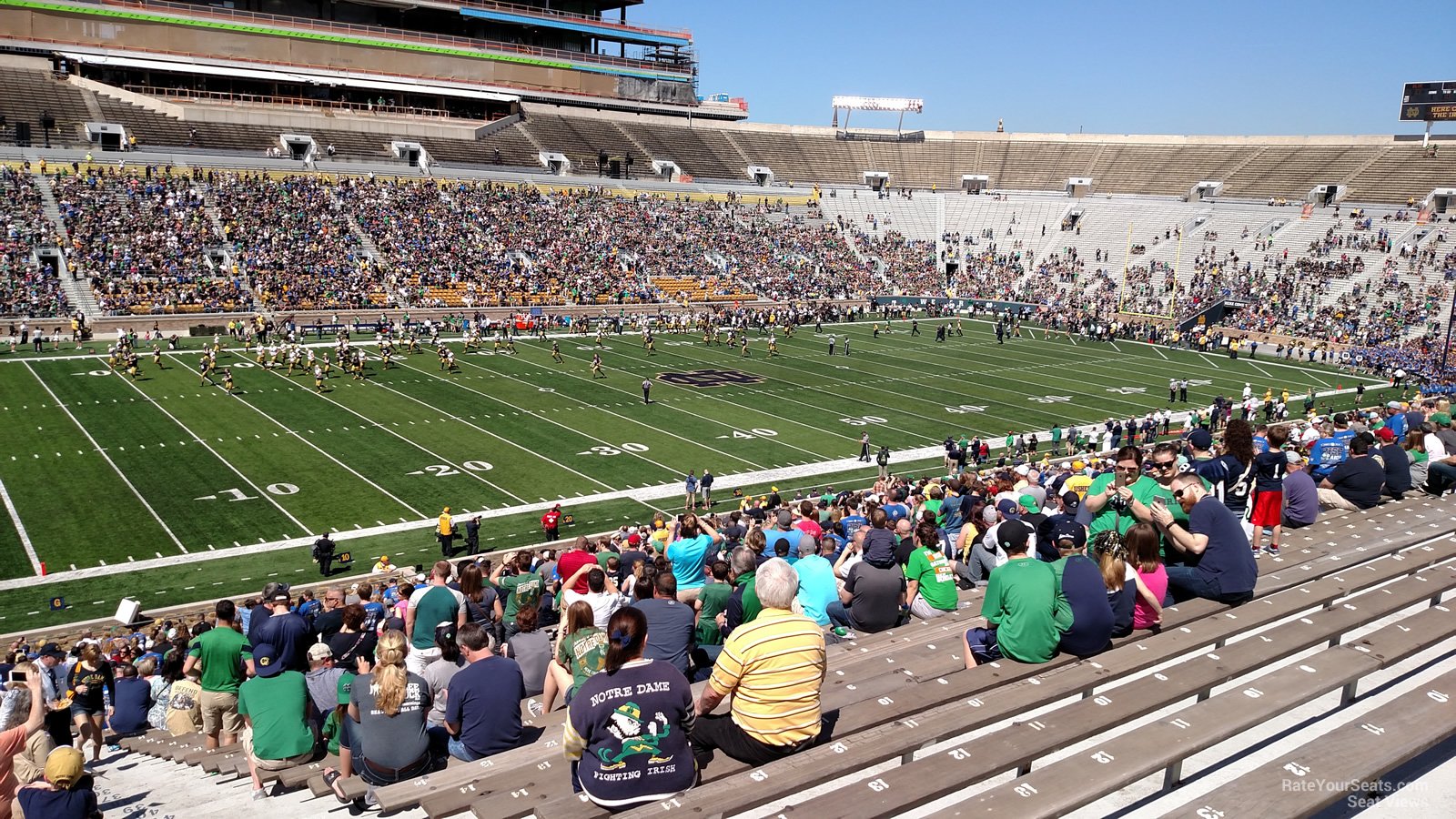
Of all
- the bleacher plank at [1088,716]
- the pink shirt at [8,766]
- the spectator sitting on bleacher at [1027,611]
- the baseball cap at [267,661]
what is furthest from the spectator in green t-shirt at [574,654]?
the pink shirt at [8,766]

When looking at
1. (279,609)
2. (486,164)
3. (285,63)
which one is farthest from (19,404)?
(285,63)

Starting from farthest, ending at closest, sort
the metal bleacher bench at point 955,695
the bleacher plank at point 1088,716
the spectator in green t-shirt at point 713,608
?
1. the spectator in green t-shirt at point 713,608
2. the metal bleacher bench at point 955,695
3. the bleacher plank at point 1088,716

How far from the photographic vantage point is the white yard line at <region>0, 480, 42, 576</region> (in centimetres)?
2016

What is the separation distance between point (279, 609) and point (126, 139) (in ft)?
194

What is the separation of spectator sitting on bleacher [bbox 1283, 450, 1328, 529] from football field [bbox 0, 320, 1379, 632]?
15430 millimetres

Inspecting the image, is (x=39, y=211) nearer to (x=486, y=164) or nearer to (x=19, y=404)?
(x=19, y=404)

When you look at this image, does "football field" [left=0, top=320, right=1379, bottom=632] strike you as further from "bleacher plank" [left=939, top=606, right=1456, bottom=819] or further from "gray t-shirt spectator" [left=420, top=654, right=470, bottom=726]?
"bleacher plank" [left=939, top=606, right=1456, bottom=819]

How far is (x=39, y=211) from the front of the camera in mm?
46719

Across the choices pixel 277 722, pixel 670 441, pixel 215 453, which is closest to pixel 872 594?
pixel 277 722

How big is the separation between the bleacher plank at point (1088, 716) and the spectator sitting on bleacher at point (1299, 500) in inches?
113

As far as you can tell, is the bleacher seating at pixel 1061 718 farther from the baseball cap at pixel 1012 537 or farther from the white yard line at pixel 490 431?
the white yard line at pixel 490 431

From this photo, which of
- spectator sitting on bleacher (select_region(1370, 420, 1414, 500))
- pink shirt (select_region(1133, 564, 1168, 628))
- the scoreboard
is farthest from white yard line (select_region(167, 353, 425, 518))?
the scoreboard

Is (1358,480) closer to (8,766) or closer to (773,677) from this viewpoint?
(773,677)

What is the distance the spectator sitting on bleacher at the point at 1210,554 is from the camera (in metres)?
7.46
